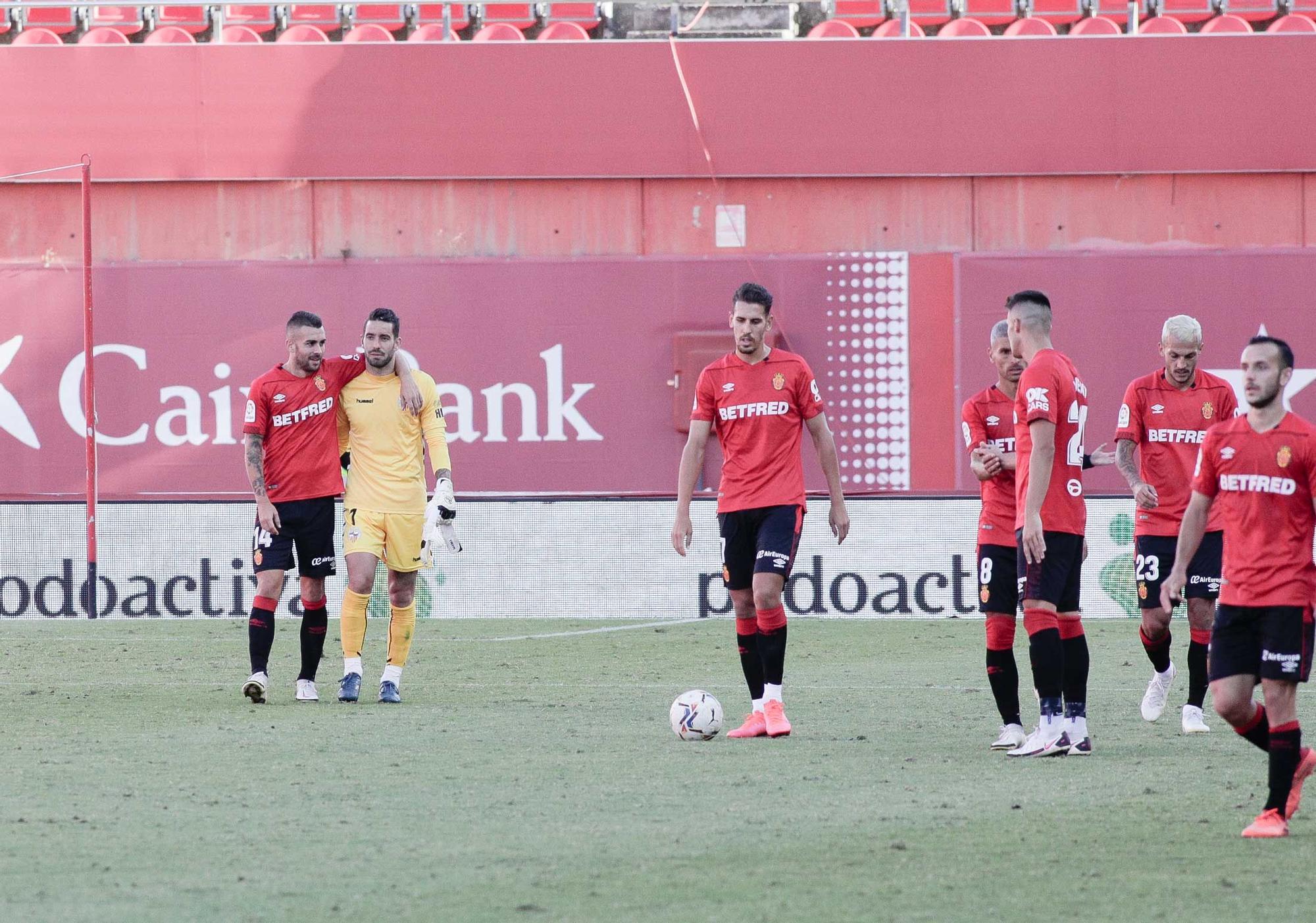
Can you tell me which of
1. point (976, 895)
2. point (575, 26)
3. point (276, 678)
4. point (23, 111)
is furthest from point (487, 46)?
point (976, 895)

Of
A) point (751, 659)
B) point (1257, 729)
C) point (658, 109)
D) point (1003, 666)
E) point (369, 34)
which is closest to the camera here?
point (1257, 729)

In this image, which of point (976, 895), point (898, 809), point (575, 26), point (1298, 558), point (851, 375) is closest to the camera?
point (976, 895)

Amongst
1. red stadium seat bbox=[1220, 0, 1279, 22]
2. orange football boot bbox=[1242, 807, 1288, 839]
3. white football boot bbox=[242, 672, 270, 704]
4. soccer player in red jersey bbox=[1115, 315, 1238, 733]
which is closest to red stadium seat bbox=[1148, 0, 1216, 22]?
red stadium seat bbox=[1220, 0, 1279, 22]

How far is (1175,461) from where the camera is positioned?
301 inches

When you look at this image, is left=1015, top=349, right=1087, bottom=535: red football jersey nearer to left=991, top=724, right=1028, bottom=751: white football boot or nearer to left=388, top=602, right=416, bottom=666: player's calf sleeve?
left=991, top=724, right=1028, bottom=751: white football boot

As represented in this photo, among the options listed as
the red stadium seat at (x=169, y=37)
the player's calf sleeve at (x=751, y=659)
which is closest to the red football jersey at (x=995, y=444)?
the player's calf sleeve at (x=751, y=659)

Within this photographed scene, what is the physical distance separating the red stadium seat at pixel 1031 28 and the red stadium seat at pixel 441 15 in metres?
6.08

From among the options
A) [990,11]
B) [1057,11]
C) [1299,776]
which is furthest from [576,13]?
[1299,776]

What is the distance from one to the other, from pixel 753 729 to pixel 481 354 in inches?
426

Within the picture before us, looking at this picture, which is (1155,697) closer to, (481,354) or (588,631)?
(588,631)

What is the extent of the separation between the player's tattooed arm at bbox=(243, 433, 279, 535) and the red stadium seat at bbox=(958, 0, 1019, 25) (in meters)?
13.0

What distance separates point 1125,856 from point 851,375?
43.0ft

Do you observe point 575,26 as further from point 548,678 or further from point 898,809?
point 898,809

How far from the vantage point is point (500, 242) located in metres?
18.1
